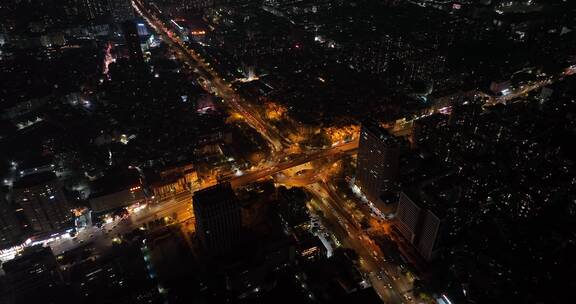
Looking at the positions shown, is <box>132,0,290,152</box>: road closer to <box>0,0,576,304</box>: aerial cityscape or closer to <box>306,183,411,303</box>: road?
<box>0,0,576,304</box>: aerial cityscape

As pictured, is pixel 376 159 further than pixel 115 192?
No

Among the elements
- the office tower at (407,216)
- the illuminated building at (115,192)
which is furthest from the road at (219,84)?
the office tower at (407,216)

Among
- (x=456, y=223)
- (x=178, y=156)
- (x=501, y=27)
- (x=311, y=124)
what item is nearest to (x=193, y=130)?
(x=178, y=156)

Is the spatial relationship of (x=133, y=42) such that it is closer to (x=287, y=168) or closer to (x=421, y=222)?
(x=287, y=168)

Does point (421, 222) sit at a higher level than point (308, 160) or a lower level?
higher

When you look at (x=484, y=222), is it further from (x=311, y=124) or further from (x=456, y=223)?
(x=311, y=124)

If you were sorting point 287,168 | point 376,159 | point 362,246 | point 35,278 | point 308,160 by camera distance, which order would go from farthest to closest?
1. point 308,160
2. point 287,168
3. point 376,159
4. point 362,246
5. point 35,278

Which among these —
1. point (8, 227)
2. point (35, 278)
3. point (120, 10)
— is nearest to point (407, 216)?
point (35, 278)
